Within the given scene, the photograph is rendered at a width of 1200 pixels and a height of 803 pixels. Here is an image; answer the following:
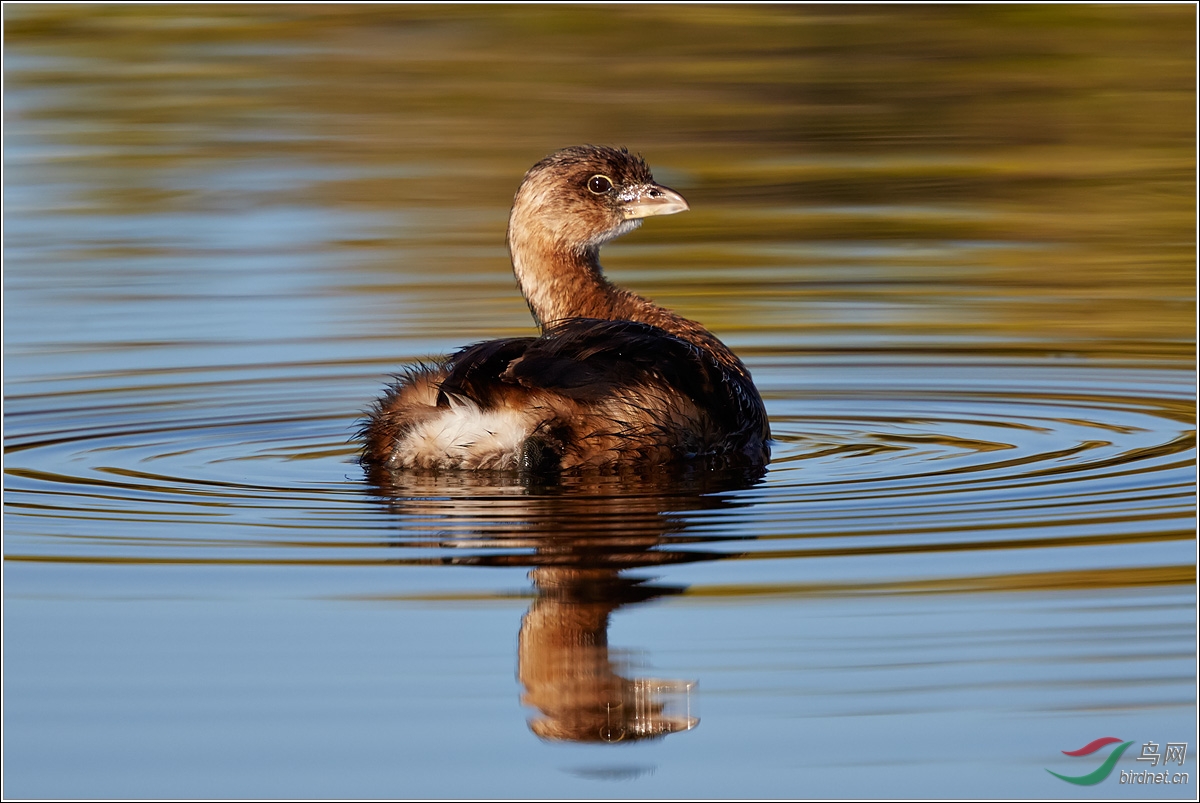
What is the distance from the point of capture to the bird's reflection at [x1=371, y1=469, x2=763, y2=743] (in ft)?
15.1

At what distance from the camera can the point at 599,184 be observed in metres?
8.35

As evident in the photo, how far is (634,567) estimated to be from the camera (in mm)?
5523

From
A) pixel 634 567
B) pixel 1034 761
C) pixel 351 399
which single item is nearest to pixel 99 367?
pixel 351 399

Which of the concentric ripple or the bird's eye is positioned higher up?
the bird's eye

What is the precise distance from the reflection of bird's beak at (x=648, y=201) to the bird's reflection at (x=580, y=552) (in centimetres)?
173

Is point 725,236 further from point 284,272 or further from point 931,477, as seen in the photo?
point 931,477

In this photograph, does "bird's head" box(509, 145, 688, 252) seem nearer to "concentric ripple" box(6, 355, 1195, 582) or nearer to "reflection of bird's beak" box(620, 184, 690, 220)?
"reflection of bird's beak" box(620, 184, 690, 220)

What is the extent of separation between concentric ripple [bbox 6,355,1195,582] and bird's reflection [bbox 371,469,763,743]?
0.05 feet

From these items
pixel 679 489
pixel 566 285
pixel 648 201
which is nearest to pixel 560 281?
pixel 566 285

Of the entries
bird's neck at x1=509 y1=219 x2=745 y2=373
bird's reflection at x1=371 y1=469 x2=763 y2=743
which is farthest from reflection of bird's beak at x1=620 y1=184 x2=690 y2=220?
bird's reflection at x1=371 y1=469 x2=763 y2=743

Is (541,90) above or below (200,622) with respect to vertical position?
above

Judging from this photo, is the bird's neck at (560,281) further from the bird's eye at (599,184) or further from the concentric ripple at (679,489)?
the concentric ripple at (679,489)

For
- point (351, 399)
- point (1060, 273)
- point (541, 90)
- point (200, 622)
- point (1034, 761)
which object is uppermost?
point (541, 90)

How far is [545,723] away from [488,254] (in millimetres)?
8463
